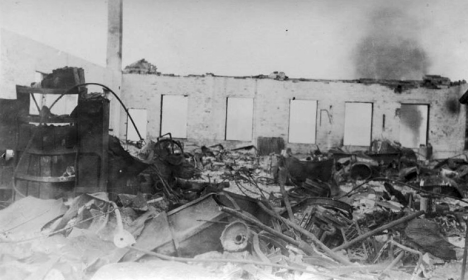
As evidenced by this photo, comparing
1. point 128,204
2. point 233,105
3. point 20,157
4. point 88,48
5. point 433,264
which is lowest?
point 433,264

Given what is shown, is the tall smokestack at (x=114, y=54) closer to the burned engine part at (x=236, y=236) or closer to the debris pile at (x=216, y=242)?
the debris pile at (x=216, y=242)

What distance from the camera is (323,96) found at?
19875 mm

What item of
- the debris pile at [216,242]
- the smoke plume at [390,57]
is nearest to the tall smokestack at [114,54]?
the smoke plume at [390,57]

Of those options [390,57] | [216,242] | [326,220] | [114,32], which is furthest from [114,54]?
[326,220]

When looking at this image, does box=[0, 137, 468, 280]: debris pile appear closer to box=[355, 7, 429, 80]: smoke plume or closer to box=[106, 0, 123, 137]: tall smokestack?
box=[355, 7, 429, 80]: smoke plume

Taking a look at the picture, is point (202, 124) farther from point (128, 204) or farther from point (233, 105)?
point (128, 204)

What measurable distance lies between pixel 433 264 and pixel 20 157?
620cm

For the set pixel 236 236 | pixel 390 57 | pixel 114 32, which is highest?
pixel 114 32

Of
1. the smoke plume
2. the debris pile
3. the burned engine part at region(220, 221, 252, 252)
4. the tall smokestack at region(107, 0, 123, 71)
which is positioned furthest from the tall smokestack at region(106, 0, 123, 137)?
the burned engine part at region(220, 221, 252, 252)

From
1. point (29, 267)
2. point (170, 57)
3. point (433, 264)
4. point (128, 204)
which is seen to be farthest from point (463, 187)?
point (170, 57)

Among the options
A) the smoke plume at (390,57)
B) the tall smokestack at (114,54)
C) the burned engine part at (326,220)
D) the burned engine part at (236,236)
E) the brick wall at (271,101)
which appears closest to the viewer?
the burned engine part at (236,236)

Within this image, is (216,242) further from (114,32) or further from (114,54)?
(114,54)

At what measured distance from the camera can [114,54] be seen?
18.0 metres

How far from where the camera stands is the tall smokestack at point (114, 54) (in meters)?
16.7
